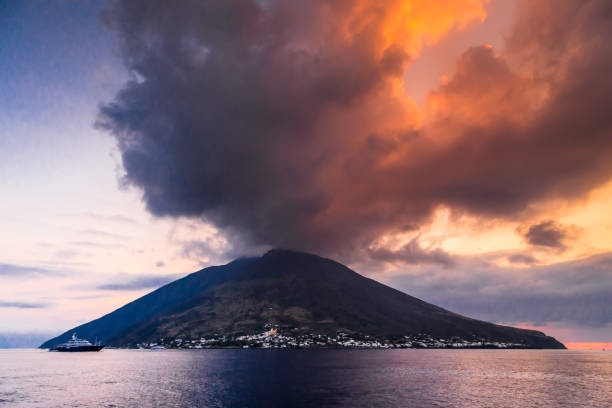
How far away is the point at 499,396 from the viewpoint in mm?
112312

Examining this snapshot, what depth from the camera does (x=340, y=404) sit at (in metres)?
92.2

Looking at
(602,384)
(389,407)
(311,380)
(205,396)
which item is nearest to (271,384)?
(311,380)

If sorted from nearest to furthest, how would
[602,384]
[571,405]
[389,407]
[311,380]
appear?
[389,407]
[571,405]
[311,380]
[602,384]

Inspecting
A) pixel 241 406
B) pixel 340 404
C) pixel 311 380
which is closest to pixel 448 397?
pixel 340 404

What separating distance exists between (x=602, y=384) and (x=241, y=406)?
14128 cm

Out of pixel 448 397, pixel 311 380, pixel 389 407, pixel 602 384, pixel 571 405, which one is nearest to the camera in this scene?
pixel 389 407

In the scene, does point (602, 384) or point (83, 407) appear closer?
point (83, 407)

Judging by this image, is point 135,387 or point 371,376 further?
point 371,376

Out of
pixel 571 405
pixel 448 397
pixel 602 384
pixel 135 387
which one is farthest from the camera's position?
pixel 602 384

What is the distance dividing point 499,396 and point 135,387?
11362 centimetres

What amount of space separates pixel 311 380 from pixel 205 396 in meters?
44.8

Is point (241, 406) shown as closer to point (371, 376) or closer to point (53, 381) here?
point (371, 376)

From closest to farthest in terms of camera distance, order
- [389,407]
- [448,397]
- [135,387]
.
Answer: [389,407], [448,397], [135,387]

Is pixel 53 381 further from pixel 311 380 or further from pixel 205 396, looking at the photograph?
pixel 311 380
